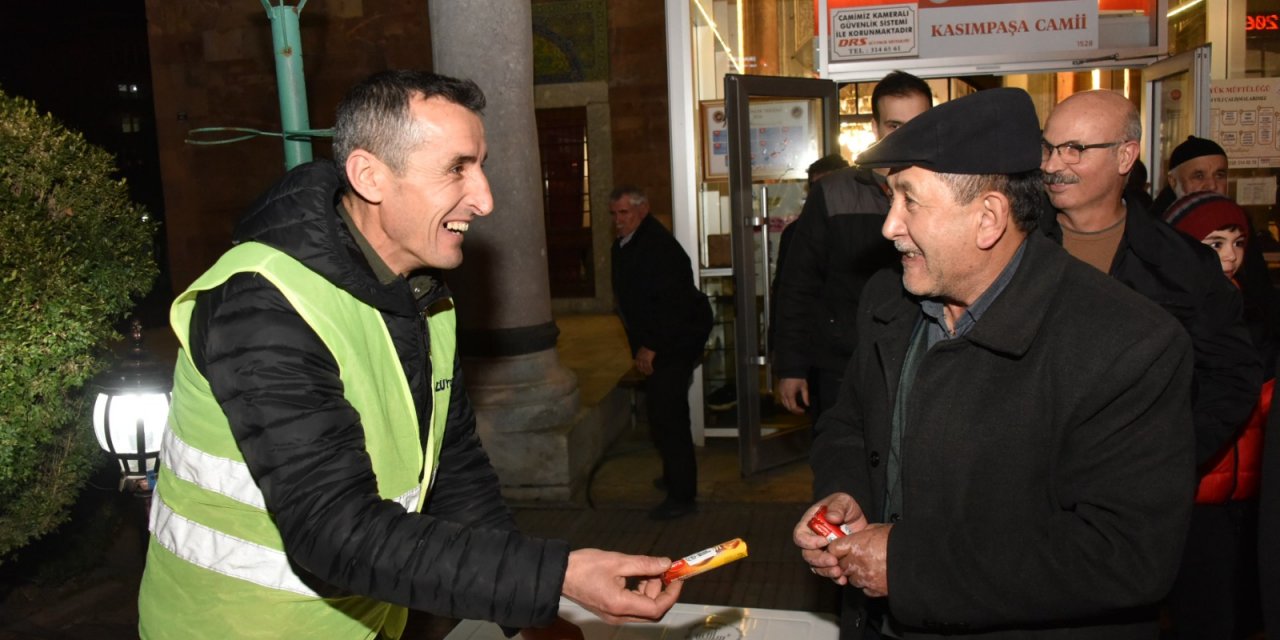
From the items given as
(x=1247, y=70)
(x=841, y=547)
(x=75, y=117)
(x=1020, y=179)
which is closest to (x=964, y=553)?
(x=841, y=547)

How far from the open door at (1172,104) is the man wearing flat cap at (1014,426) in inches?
189

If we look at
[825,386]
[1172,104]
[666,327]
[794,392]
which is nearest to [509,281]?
[666,327]

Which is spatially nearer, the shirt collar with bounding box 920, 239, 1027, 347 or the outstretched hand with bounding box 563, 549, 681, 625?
the outstretched hand with bounding box 563, 549, 681, 625

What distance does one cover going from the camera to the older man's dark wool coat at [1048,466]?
1638 mm

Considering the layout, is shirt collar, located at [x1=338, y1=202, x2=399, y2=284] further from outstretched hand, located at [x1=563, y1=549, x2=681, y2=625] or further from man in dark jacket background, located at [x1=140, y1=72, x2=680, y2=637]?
outstretched hand, located at [x1=563, y1=549, x2=681, y2=625]

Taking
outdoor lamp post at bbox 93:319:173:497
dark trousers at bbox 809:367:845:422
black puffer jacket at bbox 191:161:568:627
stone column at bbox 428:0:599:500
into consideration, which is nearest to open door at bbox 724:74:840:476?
stone column at bbox 428:0:599:500

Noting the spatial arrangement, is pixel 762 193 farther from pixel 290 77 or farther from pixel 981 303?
pixel 981 303

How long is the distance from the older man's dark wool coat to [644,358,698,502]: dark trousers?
3616mm

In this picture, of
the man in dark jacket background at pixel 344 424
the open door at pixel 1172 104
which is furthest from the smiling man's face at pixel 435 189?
the open door at pixel 1172 104

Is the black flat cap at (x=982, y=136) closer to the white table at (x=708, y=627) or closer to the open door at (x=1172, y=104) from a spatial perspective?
the white table at (x=708, y=627)

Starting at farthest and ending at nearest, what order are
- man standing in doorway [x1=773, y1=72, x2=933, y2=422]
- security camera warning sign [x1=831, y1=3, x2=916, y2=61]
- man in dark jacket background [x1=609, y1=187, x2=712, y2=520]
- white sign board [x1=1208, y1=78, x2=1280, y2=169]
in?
white sign board [x1=1208, y1=78, x2=1280, y2=169] < security camera warning sign [x1=831, y1=3, x2=916, y2=61] < man in dark jacket background [x1=609, y1=187, x2=712, y2=520] < man standing in doorway [x1=773, y1=72, x2=933, y2=422]

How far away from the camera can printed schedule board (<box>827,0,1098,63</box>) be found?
19.6 feet

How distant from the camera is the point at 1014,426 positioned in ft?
5.69

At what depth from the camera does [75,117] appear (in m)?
12.8
